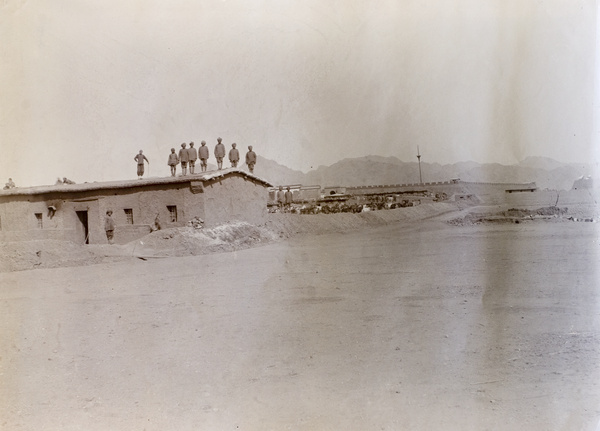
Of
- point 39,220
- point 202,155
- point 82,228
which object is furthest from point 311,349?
point 39,220

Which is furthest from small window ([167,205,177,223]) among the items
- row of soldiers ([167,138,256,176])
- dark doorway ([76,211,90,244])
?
dark doorway ([76,211,90,244])

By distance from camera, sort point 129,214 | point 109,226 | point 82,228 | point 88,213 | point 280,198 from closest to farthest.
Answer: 1. point 109,226
2. point 129,214
3. point 88,213
4. point 82,228
5. point 280,198

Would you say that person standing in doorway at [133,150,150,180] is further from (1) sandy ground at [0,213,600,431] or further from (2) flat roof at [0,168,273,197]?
(1) sandy ground at [0,213,600,431]

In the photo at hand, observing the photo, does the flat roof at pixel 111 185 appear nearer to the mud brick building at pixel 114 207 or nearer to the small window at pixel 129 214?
the mud brick building at pixel 114 207

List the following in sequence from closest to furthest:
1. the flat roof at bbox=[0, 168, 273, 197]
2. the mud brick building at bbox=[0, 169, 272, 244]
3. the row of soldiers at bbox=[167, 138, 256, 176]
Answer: the flat roof at bbox=[0, 168, 273, 197]
the mud brick building at bbox=[0, 169, 272, 244]
the row of soldiers at bbox=[167, 138, 256, 176]

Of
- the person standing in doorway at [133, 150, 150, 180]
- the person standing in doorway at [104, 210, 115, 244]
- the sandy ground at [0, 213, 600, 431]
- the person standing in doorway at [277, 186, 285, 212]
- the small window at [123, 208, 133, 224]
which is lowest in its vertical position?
the sandy ground at [0, 213, 600, 431]

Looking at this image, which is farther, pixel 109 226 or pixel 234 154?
pixel 234 154

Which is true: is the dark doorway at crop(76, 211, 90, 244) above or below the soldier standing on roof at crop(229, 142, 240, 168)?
below

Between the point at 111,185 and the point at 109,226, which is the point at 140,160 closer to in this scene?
the point at 111,185
